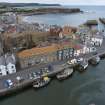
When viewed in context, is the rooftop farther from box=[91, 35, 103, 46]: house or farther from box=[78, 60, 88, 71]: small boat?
box=[91, 35, 103, 46]: house

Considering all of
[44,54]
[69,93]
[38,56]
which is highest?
[44,54]

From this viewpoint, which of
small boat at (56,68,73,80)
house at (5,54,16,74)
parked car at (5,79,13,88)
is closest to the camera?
parked car at (5,79,13,88)

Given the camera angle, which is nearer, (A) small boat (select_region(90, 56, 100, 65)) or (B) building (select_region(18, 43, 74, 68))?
(B) building (select_region(18, 43, 74, 68))

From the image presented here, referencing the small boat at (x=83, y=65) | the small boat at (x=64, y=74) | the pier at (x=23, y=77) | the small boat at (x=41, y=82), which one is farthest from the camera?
the small boat at (x=83, y=65)

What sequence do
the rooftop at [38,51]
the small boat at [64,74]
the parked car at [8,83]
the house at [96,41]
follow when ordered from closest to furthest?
the parked car at [8,83], the small boat at [64,74], the rooftop at [38,51], the house at [96,41]

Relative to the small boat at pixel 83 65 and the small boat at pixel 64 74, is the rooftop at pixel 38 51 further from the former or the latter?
the small boat at pixel 83 65

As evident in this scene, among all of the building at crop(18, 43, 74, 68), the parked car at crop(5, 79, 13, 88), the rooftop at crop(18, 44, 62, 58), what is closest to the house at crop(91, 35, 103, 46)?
the building at crop(18, 43, 74, 68)

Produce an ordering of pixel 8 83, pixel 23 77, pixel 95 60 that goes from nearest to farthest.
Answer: pixel 8 83 → pixel 23 77 → pixel 95 60

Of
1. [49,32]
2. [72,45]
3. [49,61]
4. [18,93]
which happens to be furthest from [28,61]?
[49,32]

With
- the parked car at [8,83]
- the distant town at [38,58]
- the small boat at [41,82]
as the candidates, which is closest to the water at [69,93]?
the small boat at [41,82]

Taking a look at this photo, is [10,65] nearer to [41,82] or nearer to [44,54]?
[41,82]

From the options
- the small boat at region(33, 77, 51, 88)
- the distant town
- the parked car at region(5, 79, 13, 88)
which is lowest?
the small boat at region(33, 77, 51, 88)

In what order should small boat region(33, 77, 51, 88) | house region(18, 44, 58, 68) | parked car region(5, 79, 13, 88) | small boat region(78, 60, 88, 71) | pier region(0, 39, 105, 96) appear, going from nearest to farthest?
pier region(0, 39, 105, 96)
parked car region(5, 79, 13, 88)
small boat region(33, 77, 51, 88)
house region(18, 44, 58, 68)
small boat region(78, 60, 88, 71)

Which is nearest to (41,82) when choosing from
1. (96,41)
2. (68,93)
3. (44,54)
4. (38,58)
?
(68,93)
